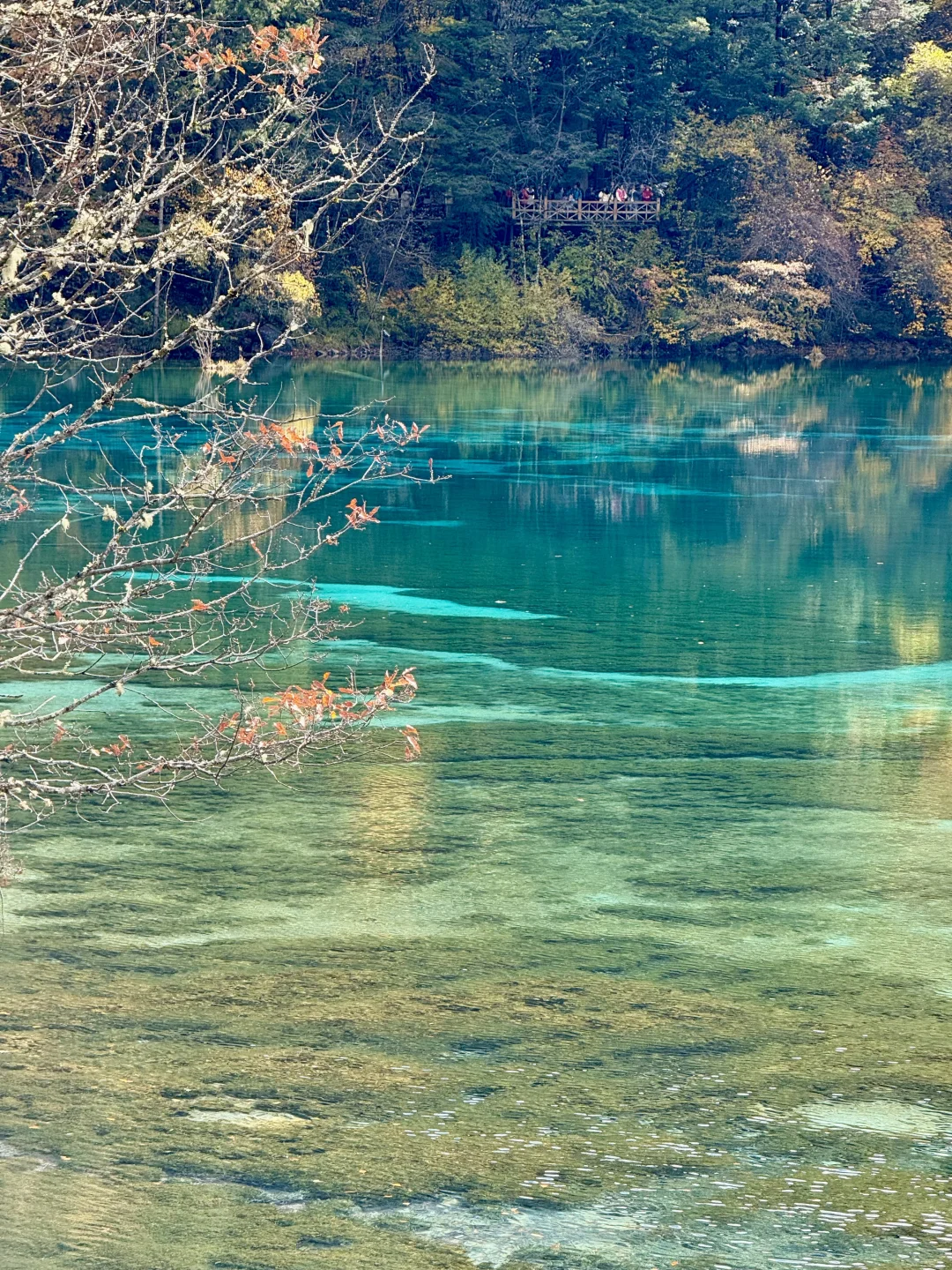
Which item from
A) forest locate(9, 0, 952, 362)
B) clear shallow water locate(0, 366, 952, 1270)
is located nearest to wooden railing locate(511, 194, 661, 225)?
forest locate(9, 0, 952, 362)

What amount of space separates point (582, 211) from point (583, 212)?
0.05 meters

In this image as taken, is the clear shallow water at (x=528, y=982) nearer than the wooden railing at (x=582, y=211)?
Yes

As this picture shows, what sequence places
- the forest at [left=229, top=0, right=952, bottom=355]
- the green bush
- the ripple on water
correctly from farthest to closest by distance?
the forest at [left=229, top=0, right=952, bottom=355], the green bush, the ripple on water

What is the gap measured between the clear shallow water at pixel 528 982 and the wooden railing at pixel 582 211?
40.4m

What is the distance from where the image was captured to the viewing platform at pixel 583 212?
52312 mm

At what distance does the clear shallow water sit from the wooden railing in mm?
40370

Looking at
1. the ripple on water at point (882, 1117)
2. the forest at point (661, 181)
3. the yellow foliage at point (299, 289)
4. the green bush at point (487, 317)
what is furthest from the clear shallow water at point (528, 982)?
the forest at point (661, 181)

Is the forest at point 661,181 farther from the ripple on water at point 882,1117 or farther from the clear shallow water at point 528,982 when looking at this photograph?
the ripple on water at point 882,1117

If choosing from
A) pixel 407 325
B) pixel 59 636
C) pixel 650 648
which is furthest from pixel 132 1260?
pixel 407 325

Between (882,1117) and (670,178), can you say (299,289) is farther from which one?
(882,1117)

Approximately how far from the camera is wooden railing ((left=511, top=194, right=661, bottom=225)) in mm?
52312

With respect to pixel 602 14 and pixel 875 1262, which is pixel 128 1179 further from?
pixel 602 14

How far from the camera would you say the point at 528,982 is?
21.4 ft

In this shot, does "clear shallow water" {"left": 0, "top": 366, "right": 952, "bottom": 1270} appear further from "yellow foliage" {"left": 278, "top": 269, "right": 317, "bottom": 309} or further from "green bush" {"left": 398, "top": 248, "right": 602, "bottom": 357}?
"green bush" {"left": 398, "top": 248, "right": 602, "bottom": 357}
